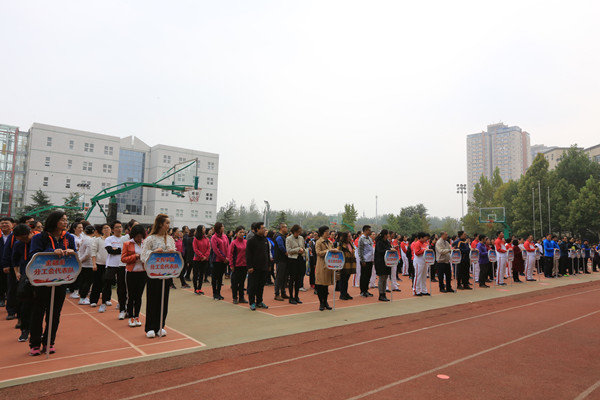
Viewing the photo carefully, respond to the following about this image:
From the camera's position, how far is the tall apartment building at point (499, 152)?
122375mm

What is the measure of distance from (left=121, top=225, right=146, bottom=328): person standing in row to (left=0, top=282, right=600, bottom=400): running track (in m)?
2.23

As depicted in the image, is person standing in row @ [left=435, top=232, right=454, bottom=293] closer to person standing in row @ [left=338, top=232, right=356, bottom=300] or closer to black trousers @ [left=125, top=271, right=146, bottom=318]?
person standing in row @ [left=338, top=232, right=356, bottom=300]

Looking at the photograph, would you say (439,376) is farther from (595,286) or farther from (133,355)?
(595,286)

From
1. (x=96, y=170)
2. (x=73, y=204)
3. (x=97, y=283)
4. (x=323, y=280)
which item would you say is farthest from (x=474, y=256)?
(x=96, y=170)

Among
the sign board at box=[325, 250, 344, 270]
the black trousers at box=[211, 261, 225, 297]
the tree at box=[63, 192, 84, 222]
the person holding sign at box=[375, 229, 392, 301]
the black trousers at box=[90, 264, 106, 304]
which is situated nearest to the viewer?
the black trousers at box=[90, 264, 106, 304]

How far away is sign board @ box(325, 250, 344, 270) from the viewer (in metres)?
8.14

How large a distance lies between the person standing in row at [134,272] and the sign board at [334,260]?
3.91m

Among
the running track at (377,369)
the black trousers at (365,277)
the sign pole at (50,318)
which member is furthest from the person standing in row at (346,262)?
the sign pole at (50,318)

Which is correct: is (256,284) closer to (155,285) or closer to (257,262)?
(257,262)

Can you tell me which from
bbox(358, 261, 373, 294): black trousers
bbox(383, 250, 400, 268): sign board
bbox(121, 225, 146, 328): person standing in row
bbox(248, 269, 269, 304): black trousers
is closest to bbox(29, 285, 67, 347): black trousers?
bbox(121, 225, 146, 328): person standing in row

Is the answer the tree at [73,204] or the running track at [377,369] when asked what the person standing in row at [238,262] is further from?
the tree at [73,204]

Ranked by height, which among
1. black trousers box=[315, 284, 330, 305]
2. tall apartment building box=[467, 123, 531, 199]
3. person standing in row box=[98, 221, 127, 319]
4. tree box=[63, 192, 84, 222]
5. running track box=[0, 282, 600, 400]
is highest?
tall apartment building box=[467, 123, 531, 199]

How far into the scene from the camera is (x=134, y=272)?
642 cm

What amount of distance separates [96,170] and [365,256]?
51.4 meters
